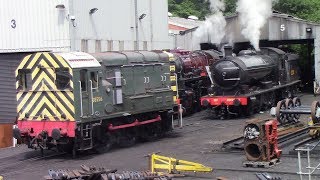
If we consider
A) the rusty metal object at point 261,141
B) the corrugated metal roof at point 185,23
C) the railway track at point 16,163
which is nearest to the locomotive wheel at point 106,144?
the railway track at point 16,163

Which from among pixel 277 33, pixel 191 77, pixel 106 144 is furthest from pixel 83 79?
pixel 277 33

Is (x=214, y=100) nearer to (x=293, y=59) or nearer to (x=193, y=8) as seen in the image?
(x=293, y=59)

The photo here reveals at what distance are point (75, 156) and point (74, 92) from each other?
177 cm

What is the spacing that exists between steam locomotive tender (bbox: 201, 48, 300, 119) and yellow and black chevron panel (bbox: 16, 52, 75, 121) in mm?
8992

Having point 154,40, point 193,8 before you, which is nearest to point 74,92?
point 154,40

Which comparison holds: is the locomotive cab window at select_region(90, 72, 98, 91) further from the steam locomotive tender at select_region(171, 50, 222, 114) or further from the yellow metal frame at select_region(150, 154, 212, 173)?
the steam locomotive tender at select_region(171, 50, 222, 114)

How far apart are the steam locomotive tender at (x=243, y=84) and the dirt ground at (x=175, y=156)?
3.34 m

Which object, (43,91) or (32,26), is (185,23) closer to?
(32,26)

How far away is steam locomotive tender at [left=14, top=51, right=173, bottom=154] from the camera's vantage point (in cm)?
1352

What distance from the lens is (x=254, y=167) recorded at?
1145 centimetres

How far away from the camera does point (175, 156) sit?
13.3 m

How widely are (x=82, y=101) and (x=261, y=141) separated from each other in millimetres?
4787

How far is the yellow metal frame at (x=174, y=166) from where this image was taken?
10820 mm

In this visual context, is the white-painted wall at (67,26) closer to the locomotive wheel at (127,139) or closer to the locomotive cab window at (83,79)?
the locomotive wheel at (127,139)
